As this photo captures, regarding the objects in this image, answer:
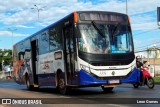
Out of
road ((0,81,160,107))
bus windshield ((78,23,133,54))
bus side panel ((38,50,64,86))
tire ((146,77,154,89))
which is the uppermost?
bus windshield ((78,23,133,54))

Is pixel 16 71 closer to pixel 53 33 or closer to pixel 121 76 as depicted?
pixel 53 33

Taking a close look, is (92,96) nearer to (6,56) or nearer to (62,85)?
(62,85)

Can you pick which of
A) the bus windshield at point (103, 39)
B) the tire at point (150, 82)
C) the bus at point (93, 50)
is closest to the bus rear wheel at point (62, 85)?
the bus at point (93, 50)

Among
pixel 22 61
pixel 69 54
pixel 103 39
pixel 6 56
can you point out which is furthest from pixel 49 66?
pixel 6 56

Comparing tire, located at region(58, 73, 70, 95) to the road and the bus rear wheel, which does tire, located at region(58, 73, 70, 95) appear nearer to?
the bus rear wheel

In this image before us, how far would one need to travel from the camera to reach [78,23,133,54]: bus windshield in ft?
54.2

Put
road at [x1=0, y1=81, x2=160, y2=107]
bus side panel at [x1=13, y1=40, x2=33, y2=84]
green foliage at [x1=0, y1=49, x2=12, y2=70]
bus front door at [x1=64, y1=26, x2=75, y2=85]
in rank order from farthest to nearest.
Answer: green foliage at [x1=0, y1=49, x2=12, y2=70] → bus side panel at [x1=13, y1=40, x2=33, y2=84] → bus front door at [x1=64, y1=26, x2=75, y2=85] → road at [x1=0, y1=81, x2=160, y2=107]

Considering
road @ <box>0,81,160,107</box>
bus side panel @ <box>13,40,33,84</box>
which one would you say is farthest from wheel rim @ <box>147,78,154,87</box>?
bus side panel @ <box>13,40,33,84</box>

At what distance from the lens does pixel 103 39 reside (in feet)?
54.9

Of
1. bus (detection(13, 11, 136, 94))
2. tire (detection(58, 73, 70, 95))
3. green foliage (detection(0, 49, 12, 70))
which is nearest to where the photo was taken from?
bus (detection(13, 11, 136, 94))

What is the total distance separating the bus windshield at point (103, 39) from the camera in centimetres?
1652

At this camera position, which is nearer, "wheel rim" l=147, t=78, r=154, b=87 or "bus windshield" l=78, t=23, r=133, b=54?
"bus windshield" l=78, t=23, r=133, b=54

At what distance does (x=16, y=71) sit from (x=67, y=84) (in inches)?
500

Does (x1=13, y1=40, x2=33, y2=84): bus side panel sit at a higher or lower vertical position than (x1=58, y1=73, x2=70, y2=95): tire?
higher
